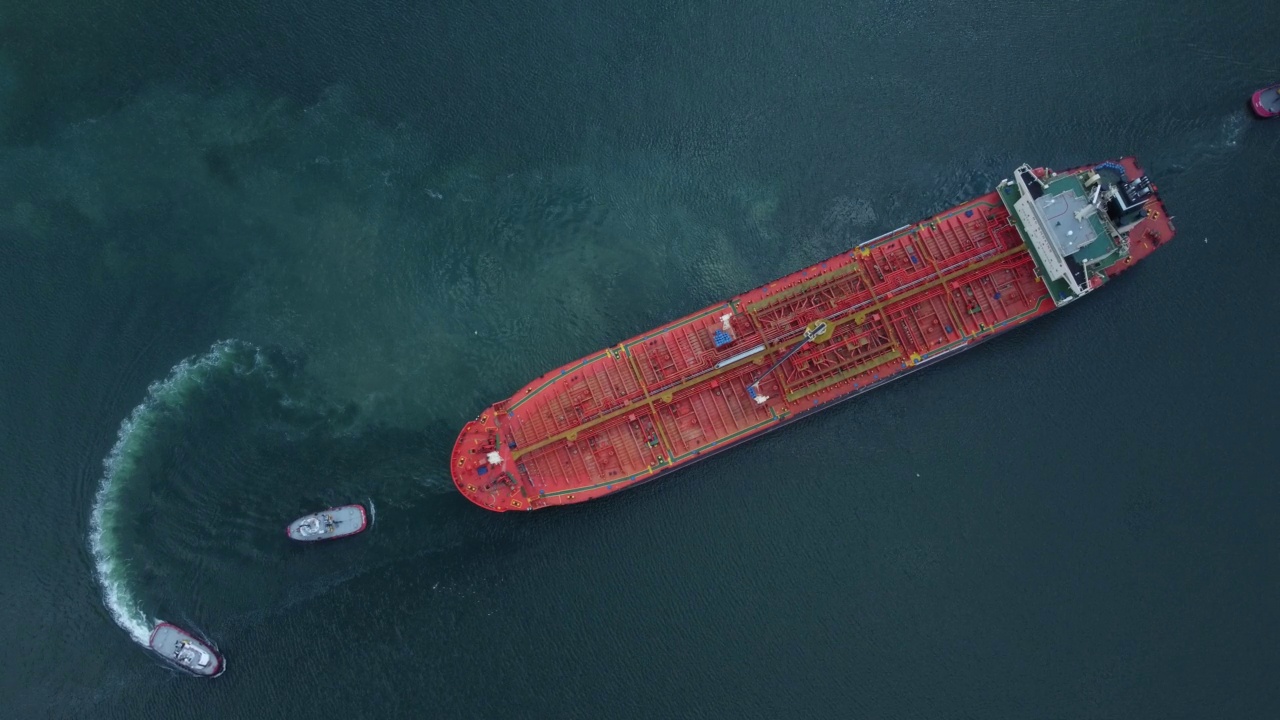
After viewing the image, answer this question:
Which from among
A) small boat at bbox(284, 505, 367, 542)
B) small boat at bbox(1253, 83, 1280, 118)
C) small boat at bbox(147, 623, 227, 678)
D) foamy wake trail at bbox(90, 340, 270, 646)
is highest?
foamy wake trail at bbox(90, 340, 270, 646)

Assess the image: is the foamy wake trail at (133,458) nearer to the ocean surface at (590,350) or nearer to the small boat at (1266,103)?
the ocean surface at (590,350)

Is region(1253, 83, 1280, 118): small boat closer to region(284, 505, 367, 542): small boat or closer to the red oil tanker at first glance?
the red oil tanker

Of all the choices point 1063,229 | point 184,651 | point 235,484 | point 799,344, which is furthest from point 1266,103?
point 184,651

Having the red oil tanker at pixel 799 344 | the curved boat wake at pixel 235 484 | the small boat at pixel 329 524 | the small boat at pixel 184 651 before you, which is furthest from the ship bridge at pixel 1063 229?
the small boat at pixel 184 651

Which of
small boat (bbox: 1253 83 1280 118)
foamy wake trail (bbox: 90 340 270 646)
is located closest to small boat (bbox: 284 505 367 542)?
foamy wake trail (bbox: 90 340 270 646)

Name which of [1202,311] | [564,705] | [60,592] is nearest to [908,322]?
[1202,311]

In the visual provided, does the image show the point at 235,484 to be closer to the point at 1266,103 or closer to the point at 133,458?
the point at 133,458
